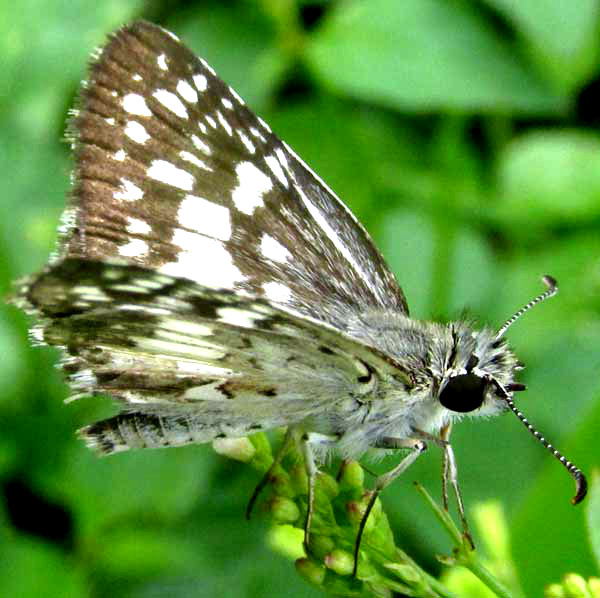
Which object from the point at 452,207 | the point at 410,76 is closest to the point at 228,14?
the point at 410,76

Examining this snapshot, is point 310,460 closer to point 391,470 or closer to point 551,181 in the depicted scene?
point 391,470

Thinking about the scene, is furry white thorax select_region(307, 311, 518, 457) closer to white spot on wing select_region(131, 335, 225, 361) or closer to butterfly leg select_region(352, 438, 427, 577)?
butterfly leg select_region(352, 438, 427, 577)

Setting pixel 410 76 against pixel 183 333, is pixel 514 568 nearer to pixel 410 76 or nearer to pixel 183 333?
pixel 183 333

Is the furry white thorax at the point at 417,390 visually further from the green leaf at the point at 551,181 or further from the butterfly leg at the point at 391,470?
the green leaf at the point at 551,181

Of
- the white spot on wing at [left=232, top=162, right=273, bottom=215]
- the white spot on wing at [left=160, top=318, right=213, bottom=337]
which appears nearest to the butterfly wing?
the white spot on wing at [left=160, top=318, right=213, bottom=337]

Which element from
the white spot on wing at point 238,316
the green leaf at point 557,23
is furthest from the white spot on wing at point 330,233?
the green leaf at point 557,23

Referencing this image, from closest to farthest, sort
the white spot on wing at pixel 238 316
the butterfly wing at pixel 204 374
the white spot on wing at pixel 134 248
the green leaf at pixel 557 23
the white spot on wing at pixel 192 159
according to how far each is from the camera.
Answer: the white spot on wing at pixel 238 316 < the butterfly wing at pixel 204 374 < the white spot on wing at pixel 134 248 < the white spot on wing at pixel 192 159 < the green leaf at pixel 557 23
